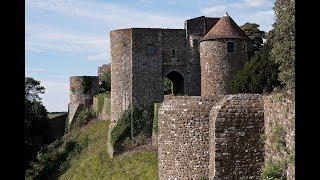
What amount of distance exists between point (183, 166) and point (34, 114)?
43.2 m

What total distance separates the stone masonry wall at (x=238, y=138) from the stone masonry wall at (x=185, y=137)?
8.19ft

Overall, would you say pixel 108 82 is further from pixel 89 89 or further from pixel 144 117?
pixel 144 117

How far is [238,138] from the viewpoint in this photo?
39.8 feet

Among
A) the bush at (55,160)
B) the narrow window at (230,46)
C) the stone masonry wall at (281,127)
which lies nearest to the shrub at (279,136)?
the stone masonry wall at (281,127)

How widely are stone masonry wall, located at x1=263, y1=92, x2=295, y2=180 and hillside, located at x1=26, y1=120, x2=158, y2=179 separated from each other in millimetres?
18291

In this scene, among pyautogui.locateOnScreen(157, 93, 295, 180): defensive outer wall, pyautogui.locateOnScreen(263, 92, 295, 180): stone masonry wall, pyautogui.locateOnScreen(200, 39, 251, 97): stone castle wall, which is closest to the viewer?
pyautogui.locateOnScreen(263, 92, 295, 180): stone masonry wall

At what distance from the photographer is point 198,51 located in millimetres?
38688

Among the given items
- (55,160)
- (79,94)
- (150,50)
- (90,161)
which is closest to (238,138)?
(150,50)

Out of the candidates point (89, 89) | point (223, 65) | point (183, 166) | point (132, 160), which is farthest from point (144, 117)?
point (183, 166)

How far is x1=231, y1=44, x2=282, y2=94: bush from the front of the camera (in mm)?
26812

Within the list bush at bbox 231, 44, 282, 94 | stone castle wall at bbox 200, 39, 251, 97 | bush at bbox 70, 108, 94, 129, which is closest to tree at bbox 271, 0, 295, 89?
bush at bbox 231, 44, 282, 94

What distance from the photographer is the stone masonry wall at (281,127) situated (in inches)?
365

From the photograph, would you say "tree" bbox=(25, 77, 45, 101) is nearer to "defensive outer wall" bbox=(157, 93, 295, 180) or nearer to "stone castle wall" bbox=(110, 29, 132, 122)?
"stone castle wall" bbox=(110, 29, 132, 122)

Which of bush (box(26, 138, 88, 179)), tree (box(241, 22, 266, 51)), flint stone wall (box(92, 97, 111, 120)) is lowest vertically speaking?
bush (box(26, 138, 88, 179))
